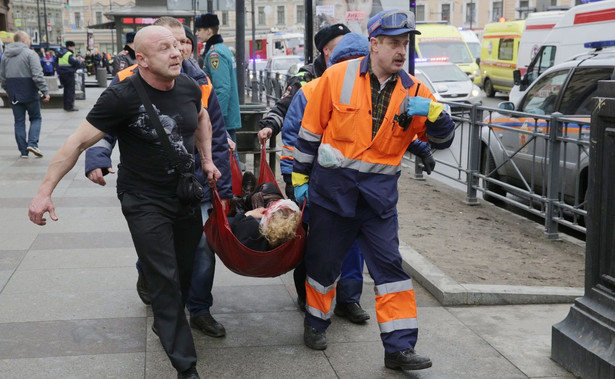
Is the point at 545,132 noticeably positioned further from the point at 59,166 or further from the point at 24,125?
the point at 24,125

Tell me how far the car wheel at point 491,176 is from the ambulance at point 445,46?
58.9ft

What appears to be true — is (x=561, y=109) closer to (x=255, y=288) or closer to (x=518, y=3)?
(x=255, y=288)

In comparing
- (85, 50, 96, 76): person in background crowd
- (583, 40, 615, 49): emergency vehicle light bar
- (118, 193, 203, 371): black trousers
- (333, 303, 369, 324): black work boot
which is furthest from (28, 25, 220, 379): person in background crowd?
(85, 50, 96, 76): person in background crowd

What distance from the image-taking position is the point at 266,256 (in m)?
4.73

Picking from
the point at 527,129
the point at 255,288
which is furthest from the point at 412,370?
the point at 527,129

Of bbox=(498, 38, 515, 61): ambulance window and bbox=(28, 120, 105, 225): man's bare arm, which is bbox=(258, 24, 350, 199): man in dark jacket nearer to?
bbox=(28, 120, 105, 225): man's bare arm

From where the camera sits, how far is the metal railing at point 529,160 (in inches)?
307

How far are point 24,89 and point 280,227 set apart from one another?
9292 millimetres

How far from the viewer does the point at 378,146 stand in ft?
14.8

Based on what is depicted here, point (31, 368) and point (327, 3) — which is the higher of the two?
point (327, 3)

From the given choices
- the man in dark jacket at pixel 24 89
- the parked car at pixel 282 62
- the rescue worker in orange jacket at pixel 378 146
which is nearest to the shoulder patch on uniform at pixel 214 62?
the rescue worker in orange jacket at pixel 378 146

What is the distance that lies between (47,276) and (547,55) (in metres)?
13.6

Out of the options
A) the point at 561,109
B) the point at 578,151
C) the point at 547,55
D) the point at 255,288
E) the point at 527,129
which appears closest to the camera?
the point at 255,288

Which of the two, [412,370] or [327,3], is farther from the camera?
[327,3]
